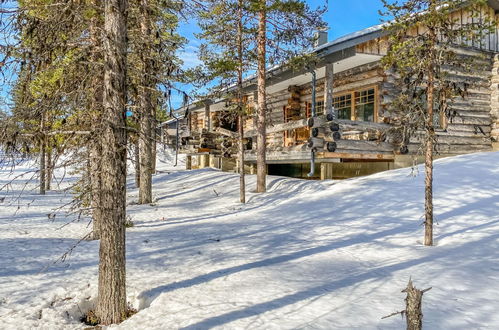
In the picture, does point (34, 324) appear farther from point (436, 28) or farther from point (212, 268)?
point (436, 28)

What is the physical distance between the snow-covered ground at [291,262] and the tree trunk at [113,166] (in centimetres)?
40

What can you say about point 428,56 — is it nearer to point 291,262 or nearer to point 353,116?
point 291,262

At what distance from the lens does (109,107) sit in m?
4.65

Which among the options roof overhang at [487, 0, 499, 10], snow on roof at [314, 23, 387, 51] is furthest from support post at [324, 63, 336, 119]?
roof overhang at [487, 0, 499, 10]

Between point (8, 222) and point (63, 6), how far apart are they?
743cm

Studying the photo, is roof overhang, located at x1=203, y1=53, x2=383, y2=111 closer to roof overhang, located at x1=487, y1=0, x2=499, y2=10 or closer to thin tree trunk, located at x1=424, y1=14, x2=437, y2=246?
thin tree trunk, located at x1=424, y1=14, x2=437, y2=246

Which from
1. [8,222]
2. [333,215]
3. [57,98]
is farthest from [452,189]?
[8,222]

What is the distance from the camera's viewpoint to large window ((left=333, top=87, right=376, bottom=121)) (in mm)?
15398

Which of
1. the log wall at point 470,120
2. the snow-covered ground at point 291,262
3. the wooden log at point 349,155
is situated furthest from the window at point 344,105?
the snow-covered ground at point 291,262

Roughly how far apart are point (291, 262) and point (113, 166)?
328 centimetres

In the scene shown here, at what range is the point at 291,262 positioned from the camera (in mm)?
6090

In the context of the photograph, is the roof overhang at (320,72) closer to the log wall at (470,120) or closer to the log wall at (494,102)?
the log wall at (470,120)

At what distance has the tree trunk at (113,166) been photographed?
15.3 feet

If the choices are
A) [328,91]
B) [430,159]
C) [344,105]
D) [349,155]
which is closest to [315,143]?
[349,155]
